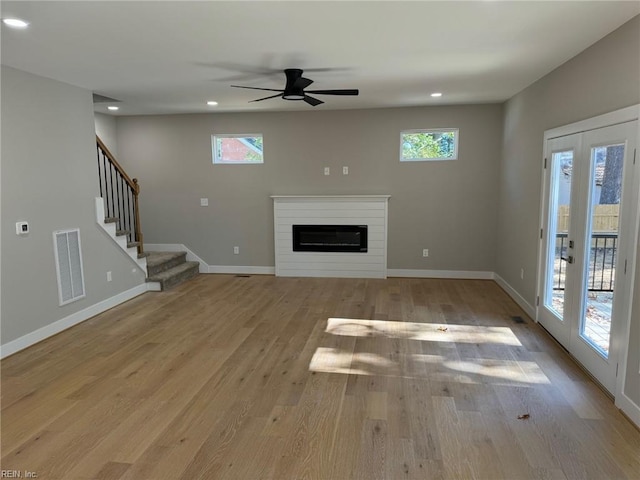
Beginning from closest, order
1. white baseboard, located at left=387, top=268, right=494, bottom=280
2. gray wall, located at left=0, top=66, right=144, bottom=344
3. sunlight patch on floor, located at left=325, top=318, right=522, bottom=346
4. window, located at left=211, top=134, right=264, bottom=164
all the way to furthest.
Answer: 1. gray wall, located at left=0, top=66, right=144, bottom=344
2. sunlight patch on floor, located at left=325, top=318, right=522, bottom=346
3. white baseboard, located at left=387, top=268, right=494, bottom=280
4. window, located at left=211, top=134, right=264, bottom=164

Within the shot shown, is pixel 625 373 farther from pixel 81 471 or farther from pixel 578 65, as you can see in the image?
pixel 81 471

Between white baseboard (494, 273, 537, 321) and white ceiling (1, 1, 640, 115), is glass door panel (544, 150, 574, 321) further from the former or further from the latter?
white ceiling (1, 1, 640, 115)

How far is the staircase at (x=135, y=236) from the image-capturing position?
5071 mm

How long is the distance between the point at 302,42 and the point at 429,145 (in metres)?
3.62

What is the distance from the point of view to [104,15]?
2631mm

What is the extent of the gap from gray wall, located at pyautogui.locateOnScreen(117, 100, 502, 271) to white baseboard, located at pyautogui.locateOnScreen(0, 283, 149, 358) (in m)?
1.72

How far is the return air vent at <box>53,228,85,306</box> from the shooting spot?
4.23 metres

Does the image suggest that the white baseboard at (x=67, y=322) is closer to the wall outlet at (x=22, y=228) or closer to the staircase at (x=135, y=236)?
the staircase at (x=135, y=236)

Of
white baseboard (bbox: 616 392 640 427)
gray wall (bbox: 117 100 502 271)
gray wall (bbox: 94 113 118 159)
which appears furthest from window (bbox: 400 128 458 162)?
gray wall (bbox: 94 113 118 159)

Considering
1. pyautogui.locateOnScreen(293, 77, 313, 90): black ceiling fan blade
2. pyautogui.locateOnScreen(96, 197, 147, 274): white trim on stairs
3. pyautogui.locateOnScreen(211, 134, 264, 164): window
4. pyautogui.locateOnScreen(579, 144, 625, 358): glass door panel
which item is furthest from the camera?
pyautogui.locateOnScreen(211, 134, 264, 164): window

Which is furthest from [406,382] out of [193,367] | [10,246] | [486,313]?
[10,246]

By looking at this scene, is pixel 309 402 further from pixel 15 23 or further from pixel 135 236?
pixel 135 236

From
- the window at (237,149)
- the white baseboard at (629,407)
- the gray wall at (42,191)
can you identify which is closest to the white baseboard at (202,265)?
the window at (237,149)

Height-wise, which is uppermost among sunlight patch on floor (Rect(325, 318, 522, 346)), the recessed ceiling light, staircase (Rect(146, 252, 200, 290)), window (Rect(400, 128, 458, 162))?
the recessed ceiling light
